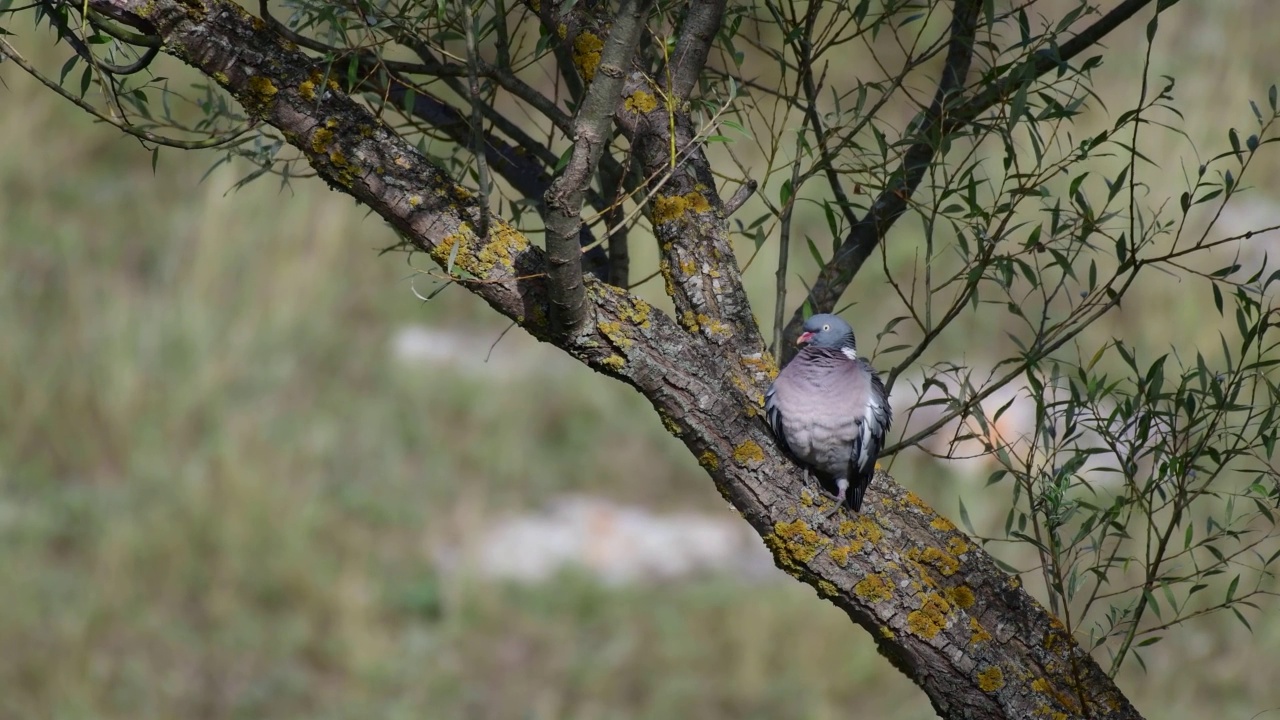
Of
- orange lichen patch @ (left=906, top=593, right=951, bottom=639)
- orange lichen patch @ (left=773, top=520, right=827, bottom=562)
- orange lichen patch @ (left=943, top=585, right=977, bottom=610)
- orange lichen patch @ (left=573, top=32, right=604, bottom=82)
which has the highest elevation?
orange lichen patch @ (left=573, top=32, right=604, bottom=82)

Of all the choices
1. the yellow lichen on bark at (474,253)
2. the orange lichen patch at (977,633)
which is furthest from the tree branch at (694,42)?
the orange lichen patch at (977,633)

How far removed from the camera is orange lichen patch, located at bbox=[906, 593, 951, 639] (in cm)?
195

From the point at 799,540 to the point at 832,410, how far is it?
0.32m

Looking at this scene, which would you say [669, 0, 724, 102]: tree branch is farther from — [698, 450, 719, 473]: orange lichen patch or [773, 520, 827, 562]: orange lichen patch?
[773, 520, 827, 562]: orange lichen patch

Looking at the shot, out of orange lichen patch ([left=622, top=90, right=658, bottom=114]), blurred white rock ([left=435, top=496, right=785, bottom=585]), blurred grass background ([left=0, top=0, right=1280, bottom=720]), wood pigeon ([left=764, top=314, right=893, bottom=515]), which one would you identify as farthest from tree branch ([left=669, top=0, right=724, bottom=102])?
blurred white rock ([left=435, top=496, right=785, bottom=585])

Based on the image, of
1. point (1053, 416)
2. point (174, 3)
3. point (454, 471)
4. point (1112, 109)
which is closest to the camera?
point (174, 3)

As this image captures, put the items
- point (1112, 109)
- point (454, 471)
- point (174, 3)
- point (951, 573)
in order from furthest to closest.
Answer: point (1112, 109) < point (454, 471) < point (951, 573) < point (174, 3)

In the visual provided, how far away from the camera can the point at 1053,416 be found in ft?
7.72

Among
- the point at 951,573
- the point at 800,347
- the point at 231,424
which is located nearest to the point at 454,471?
the point at 231,424

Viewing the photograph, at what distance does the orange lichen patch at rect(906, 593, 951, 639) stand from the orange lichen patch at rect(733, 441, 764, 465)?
371 mm

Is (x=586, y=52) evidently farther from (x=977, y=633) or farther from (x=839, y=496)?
A: (x=977, y=633)

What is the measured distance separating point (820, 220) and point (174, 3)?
24.8 feet

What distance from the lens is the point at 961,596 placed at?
2.01m

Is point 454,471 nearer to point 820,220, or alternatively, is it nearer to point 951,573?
point 820,220
